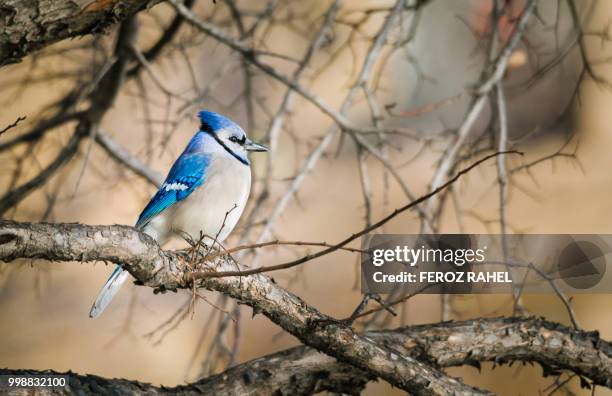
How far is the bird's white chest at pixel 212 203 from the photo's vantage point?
2330 mm

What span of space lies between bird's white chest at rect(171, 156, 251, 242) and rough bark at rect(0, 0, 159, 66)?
583mm

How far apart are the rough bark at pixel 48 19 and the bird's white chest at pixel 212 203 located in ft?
1.91

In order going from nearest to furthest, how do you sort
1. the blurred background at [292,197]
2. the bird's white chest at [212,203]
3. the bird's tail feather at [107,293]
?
the bird's tail feather at [107,293]
the bird's white chest at [212,203]
the blurred background at [292,197]

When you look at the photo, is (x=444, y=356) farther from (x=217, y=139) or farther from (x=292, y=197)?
(x=292, y=197)

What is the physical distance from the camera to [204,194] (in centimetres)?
235

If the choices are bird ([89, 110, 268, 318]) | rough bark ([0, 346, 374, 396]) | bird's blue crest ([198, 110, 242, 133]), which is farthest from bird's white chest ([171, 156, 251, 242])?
rough bark ([0, 346, 374, 396])

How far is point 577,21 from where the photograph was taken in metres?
2.65

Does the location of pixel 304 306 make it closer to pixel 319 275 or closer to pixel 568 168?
pixel 319 275

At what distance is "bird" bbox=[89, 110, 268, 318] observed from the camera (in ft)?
7.65

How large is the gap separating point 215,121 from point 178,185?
246mm

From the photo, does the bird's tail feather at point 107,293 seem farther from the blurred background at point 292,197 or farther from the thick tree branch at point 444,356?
the blurred background at point 292,197

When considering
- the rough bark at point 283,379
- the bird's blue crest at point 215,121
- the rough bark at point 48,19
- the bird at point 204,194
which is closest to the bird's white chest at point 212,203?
the bird at point 204,194

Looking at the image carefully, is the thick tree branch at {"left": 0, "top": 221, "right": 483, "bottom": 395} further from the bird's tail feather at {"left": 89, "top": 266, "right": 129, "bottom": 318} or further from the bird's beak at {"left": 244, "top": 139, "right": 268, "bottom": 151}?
the bird's beak at {"left": 244, "top": 139, "right": 268, "bottom": 151}

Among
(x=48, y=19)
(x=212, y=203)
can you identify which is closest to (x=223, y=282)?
(x=212, y=203)
